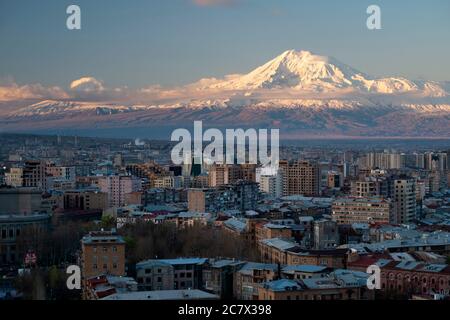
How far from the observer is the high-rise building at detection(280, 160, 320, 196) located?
61.1ft

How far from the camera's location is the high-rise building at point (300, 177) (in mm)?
18625

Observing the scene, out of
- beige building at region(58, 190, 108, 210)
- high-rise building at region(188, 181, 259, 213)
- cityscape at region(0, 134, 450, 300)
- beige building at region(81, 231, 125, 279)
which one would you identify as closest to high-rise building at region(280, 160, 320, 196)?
cityscape at region(0, 134, 450, 300)

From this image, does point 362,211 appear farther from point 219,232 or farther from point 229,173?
point 229,173

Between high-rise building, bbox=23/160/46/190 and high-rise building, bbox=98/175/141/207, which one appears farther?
high-rise building, bbox=98/175/141/207

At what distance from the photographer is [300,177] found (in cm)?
1875

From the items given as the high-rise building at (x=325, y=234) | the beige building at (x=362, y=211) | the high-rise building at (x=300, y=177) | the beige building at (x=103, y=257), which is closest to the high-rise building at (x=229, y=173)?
the high-rise building at (x=300, y=177)

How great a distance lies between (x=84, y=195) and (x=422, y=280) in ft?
29.3

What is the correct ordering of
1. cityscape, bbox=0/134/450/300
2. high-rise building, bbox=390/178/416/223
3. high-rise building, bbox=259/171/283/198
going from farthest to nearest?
high-rise building, bbox=259/171/283/198, high-rise building, bbox=390/178/416/223, cityscape, bbox=0/134/450/300

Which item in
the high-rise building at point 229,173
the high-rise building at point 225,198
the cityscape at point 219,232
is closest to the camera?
the cityscape at point 219,232

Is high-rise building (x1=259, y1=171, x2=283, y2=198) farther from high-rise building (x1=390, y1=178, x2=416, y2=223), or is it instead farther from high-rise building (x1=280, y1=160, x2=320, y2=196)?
high-rise building (x1=390, y1=178, x2=416, y2=223)

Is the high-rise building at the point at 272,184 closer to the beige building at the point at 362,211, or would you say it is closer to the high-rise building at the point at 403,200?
the high-rise building at the point at 403,200

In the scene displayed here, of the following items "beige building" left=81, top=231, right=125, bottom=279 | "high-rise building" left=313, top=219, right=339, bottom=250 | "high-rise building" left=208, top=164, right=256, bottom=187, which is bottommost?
"high-rise building" left=313, top=219, right=339, bottom=250

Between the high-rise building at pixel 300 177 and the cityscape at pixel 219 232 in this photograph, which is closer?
the cityscape at pixel 219 232
